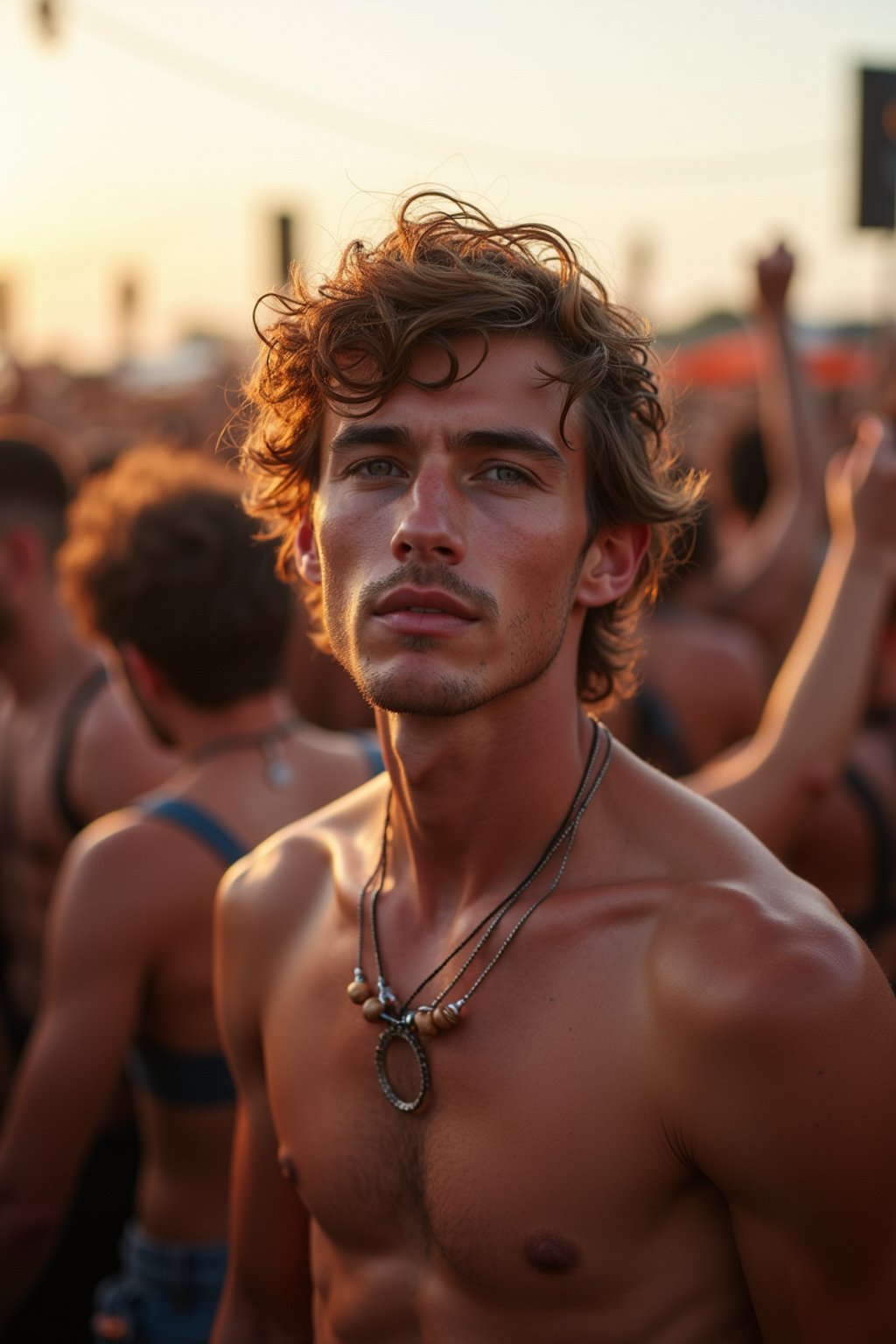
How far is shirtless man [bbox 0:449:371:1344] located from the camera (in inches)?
109

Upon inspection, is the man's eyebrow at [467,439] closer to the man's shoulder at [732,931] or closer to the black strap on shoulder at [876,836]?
the man's shoulder at [732,931]

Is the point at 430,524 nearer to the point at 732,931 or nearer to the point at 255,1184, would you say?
the point at 732,931

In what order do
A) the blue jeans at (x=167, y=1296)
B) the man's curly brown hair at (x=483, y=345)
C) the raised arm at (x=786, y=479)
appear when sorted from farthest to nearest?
1. the raised arm at (x=786, y=479)
2. the blue jeans at (x=167, y=1296)
3. the man's curly brown hair at (x=483, y=345)

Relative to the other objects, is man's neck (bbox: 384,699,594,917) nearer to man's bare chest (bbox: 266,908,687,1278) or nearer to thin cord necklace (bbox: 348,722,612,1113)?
thin cord necklace (bbox: 348,722,612,1113)

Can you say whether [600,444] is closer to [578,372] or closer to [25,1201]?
[578,372]

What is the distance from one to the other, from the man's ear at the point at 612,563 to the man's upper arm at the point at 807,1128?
25.9 inches

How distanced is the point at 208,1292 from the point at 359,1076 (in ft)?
3.92

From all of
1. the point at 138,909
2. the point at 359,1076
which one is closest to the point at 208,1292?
the point at 138,909

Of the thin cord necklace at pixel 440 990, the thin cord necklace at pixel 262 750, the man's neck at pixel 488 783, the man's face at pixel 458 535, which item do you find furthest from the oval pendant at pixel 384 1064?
the thin cord necklace at pixel 262 750

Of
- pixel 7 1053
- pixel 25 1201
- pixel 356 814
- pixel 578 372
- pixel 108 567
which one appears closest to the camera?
pixel 578 372

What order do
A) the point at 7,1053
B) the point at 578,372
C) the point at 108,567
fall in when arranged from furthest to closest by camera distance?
1. the point at 7,1053
2. the point at 108,567
3. the point at 578,372

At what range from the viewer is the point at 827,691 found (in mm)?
2777

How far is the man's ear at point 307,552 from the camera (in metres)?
2.37

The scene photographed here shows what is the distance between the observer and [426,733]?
6.82 ft
